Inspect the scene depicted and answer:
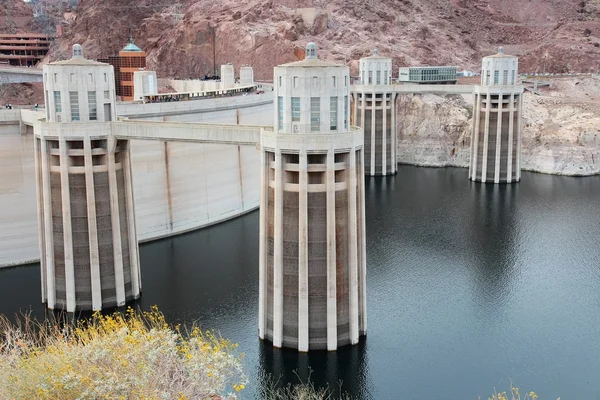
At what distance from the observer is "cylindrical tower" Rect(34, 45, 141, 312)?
3991cm

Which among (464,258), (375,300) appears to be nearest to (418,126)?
(464,258)

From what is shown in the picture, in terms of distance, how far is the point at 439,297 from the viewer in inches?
1730

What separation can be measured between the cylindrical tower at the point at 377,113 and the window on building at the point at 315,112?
177ft

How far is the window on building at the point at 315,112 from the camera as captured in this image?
34.0 metres

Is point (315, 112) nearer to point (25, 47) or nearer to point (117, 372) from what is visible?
point (117, 372)

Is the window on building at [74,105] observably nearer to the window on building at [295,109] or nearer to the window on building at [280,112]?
the window on building at [280,112]

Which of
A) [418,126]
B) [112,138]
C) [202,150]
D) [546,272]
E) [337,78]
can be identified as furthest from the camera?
[418,126]

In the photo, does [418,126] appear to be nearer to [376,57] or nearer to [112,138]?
[376,57]

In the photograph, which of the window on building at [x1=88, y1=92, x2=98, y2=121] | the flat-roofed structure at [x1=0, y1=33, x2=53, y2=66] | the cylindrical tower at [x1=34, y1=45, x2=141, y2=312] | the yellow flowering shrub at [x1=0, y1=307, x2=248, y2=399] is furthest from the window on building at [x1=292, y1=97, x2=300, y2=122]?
the flat-roofed structure at [x1=0, y1=33, x2=53, y2=66]

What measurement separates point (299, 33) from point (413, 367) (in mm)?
78049

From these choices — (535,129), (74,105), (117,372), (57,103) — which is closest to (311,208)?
(74,105)

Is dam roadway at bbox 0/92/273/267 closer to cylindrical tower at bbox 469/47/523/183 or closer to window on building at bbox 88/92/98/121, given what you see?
window on building at bbox 88/92/98/121

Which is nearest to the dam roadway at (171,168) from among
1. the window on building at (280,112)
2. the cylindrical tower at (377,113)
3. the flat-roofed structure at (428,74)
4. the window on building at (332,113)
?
the window on building at (280,112)

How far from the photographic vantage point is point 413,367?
34844mm
